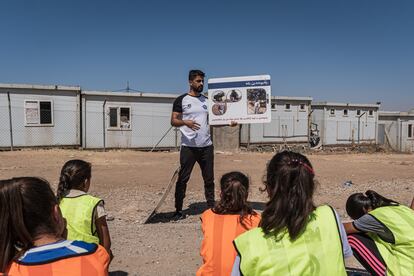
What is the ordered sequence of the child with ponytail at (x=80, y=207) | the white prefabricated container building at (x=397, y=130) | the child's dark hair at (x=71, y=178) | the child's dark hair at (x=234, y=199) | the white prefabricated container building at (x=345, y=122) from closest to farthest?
the child's dark hair at (x=234, y=199) → the child with ponytail at (x=80, y=207) → the child's dark hair at (x=71, y=178) → the white prefabricated container building at (x=345, y=122) → the white prefabricated container building at (x=397, y=130)

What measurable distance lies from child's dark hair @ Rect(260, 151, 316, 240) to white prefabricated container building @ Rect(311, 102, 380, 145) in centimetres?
2508

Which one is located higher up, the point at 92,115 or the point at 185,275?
the point at 92,115

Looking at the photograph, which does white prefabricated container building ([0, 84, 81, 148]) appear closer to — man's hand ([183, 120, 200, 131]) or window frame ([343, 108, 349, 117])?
man's hand ([183, 120, 200, 131])

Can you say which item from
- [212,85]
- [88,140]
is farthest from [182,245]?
[88,140]

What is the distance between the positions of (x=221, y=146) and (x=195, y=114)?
16.9 meters

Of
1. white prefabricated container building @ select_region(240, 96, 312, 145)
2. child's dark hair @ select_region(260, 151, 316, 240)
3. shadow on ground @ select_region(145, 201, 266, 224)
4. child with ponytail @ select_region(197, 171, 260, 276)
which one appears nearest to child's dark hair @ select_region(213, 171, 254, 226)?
child with ponytail @ select_region(197, 171, 260, 276)

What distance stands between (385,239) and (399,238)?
120 mm

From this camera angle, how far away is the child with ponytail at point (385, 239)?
7.94 ft

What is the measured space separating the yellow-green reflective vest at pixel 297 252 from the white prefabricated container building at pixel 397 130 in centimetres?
2989

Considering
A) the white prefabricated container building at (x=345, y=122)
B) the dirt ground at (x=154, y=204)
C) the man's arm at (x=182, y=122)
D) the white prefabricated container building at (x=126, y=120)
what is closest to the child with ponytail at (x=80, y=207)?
the dirt ground at (x=154, y=204)

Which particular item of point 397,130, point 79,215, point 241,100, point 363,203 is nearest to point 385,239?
point 363,203

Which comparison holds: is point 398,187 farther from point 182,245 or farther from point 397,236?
point 397,236

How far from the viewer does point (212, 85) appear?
18.8 ft

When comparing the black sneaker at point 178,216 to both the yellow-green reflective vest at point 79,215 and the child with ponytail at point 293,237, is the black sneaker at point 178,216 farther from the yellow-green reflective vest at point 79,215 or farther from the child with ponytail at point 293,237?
the child with ponytail at point 293,237
